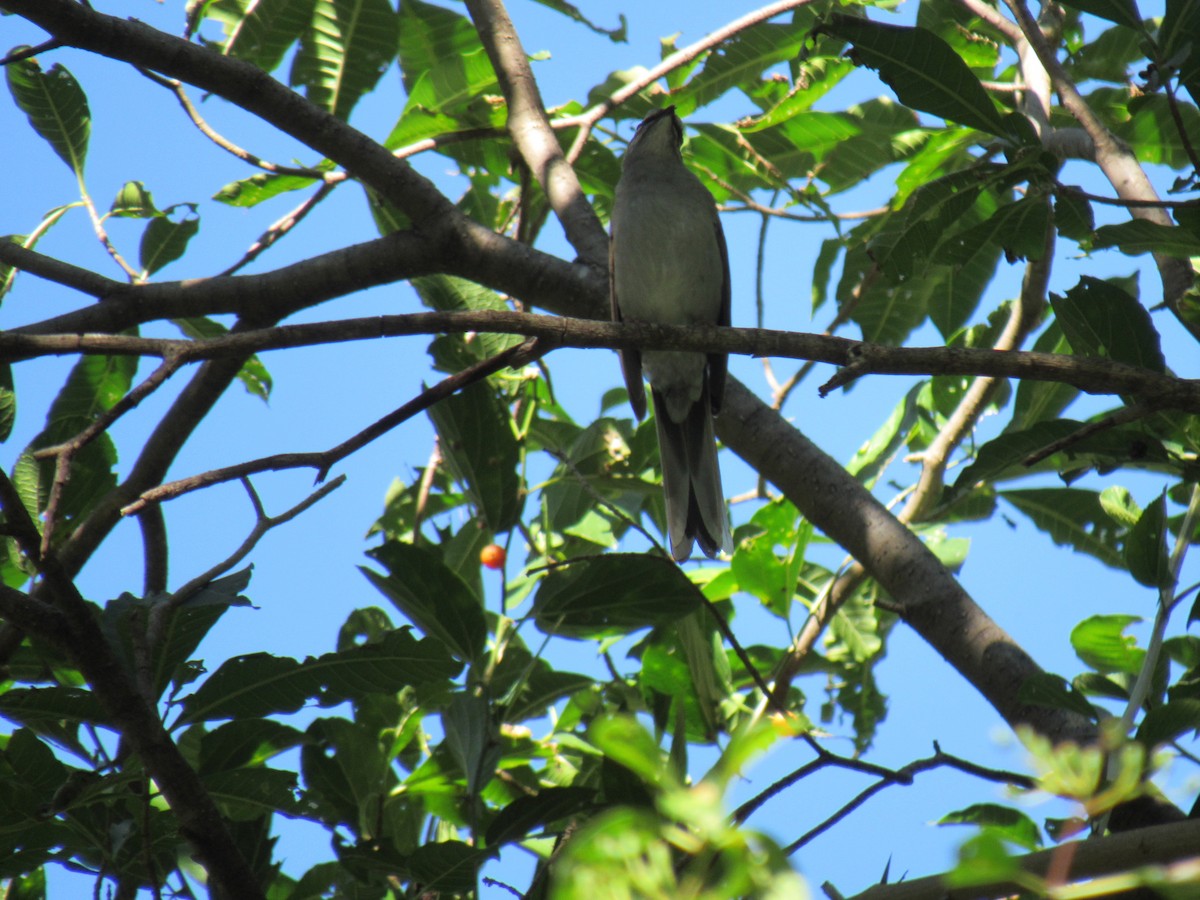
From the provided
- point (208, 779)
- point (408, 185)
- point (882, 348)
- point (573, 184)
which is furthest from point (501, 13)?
point (208, 779)

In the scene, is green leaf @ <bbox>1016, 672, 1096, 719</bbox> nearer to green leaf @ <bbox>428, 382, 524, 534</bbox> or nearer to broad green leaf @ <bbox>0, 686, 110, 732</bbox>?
green leaf @ <bbox>428, 382, 524, 534</bbox>

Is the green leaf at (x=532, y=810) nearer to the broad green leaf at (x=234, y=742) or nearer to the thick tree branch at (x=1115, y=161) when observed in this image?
the broad green leaf at (x=234, y=742)

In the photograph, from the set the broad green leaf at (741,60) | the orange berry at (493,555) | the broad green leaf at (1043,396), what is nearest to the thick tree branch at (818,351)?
the broad green leaf at (1043,396)

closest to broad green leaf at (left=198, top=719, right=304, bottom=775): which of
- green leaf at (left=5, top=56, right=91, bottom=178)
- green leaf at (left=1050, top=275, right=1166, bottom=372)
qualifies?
green leaf at (left=1050, top=275, right=1166, bottom=372)

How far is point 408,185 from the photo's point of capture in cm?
405

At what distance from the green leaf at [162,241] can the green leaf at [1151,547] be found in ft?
13.0

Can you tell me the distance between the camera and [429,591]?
340 centimetres

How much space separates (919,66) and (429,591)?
2.12 metres

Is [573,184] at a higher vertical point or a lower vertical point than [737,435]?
higher

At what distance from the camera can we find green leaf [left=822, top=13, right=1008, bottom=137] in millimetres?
2674

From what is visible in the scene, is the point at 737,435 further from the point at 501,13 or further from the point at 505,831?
the point at 501,13

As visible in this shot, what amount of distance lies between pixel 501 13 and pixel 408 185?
1591mm

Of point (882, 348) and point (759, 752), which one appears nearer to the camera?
point (759, 752)

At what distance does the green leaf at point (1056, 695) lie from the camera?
2.47 meters
